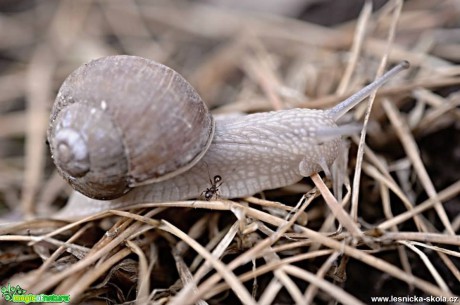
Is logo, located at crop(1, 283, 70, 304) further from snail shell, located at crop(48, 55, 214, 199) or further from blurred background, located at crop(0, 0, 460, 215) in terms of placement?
blurred background, located at crop(0, 0, 460, 215)

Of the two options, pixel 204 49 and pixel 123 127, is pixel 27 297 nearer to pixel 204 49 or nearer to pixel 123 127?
pixel 123 127

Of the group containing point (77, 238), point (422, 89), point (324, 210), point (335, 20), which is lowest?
point (324, 210)

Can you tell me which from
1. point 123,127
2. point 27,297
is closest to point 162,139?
point 123,127

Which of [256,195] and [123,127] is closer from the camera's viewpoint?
[123,127]

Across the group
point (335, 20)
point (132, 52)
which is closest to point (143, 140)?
point (132, 52)

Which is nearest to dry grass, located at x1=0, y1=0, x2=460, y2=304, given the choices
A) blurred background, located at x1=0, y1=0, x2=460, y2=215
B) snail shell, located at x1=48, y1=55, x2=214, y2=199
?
blurred background, located at x1=0, y1=0, x2=460, y2=215

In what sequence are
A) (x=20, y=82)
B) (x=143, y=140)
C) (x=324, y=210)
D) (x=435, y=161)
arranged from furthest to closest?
1. (x=20, y=82)
2. (x=435, y=161)
3. (x=324, y=210)
4. (x=143, y=140)

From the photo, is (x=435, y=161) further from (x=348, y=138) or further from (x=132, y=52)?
(x=132, y=52)
